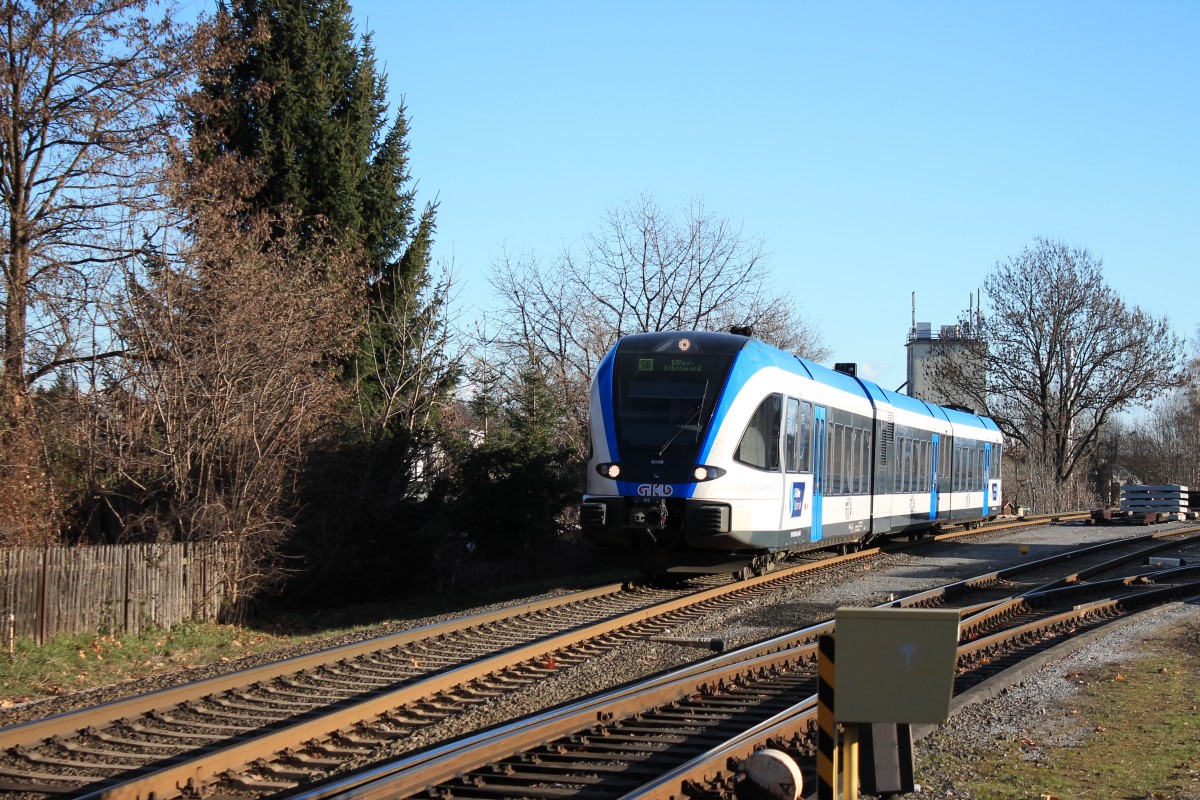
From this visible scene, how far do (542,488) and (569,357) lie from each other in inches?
495

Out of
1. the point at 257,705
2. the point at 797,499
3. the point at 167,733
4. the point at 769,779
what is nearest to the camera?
the point at 769,779

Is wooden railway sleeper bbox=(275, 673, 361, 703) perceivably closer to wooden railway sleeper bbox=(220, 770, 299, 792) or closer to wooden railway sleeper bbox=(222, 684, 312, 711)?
wooden railway sleeper bbox=(222, 684, 312, 711)

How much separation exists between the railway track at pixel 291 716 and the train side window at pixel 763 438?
335 cm

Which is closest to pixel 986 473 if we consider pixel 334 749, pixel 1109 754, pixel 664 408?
pixel 664 408

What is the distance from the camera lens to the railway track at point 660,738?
6.58 meters

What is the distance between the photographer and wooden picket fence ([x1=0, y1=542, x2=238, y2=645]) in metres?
13.6

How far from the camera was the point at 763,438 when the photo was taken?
16000 mm

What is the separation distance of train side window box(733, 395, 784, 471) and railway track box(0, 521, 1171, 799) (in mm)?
3346

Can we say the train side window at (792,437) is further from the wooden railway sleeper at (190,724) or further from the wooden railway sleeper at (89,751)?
the wooden railway sleeper at (89,751)

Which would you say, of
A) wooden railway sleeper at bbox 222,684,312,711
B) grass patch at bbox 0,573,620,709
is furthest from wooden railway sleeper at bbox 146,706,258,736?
grass patch at bbox 0,573,620,709

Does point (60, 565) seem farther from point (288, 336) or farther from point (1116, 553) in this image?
point (1116, 553)

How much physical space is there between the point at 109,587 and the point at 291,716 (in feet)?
24.1

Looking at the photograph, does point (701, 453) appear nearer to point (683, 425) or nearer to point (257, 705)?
point (683, 425)

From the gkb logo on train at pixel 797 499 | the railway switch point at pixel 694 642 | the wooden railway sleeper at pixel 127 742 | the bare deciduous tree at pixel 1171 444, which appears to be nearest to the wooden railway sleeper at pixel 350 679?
the wooden railway sleeper at pixel 127 742
